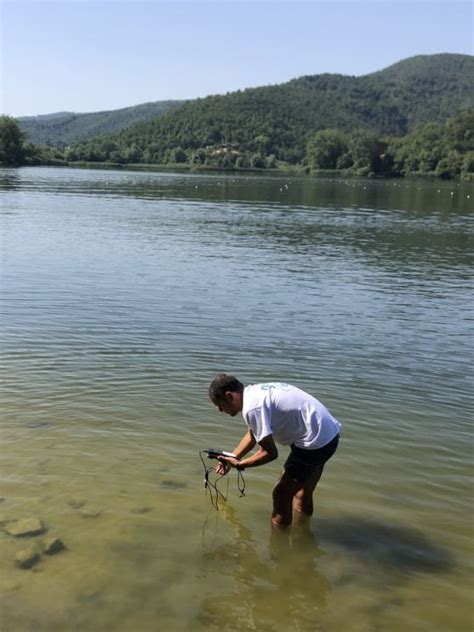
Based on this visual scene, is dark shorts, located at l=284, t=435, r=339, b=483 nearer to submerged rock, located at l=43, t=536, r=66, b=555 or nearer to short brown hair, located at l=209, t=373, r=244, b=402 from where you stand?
short brown hair, located at l=209, t=373, r=244, b=402

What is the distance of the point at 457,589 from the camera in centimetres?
651

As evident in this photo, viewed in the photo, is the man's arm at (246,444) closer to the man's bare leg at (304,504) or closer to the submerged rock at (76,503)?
the man's bare leg at (304,504)

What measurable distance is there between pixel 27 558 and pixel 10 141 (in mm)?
169947

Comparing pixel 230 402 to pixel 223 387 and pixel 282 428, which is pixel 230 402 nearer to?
pixel 223 387

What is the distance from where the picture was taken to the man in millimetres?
6434

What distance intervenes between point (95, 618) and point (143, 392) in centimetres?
608

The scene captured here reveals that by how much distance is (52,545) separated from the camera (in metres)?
6.75

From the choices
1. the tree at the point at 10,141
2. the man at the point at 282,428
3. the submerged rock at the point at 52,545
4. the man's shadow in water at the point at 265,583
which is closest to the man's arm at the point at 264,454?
the man at the point at 282,428

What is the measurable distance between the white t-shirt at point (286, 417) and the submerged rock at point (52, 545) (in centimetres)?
237

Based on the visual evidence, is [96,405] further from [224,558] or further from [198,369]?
[224,558]

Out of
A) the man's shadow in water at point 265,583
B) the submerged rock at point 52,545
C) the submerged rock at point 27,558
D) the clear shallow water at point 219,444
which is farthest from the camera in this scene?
the submerged rock at point 52,545

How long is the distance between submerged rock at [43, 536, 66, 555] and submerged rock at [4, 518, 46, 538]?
209 mm

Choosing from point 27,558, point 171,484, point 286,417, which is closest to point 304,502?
point 286,417

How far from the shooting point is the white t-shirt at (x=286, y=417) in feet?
21.1
